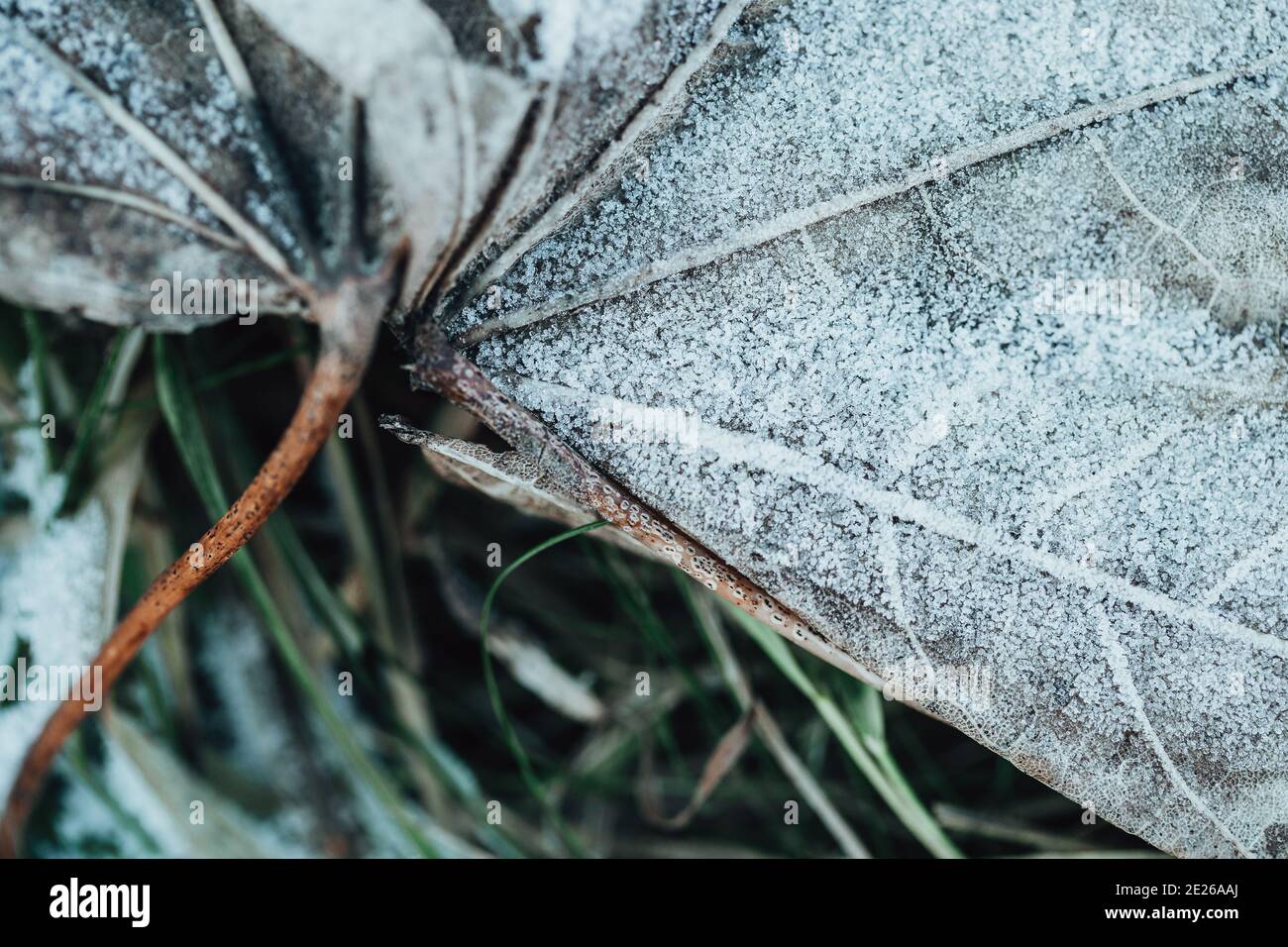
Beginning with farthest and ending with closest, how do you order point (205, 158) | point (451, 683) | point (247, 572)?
point (451, 683) → point (247, 572) → point (205, 158)

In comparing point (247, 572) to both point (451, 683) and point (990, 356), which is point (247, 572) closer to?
point (451, 683)

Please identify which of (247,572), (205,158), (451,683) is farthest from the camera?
(451,683)

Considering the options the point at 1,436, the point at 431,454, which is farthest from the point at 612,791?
the point at 1,436

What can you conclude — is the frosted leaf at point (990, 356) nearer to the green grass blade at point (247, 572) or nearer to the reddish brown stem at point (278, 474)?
the reddish brown stem at point (278, 474)

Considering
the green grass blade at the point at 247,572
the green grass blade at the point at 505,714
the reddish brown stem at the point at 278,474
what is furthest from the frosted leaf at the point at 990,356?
the green grass blade at the point at 247,572

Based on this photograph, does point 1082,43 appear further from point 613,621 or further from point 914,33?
point 613,621

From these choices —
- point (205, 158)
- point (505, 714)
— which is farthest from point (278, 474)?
point (505, 714)

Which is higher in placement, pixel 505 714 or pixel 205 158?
pixel 205 158
